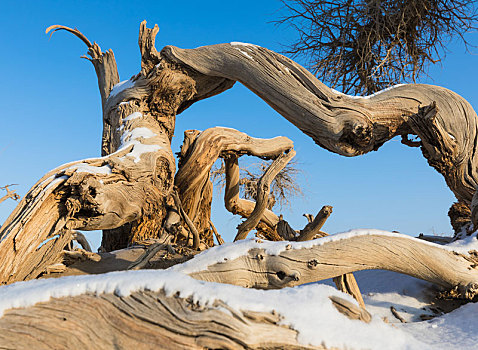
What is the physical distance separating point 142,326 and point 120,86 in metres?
5.11

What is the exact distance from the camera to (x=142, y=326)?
2.11 meters

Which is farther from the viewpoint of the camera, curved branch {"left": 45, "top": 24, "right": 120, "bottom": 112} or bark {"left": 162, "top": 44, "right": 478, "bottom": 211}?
curved branch {"left": 45, "top": 24, "right": 120, "bottom": 112}

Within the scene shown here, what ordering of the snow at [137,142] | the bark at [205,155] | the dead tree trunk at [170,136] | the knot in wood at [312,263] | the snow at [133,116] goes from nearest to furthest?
the knot in wood at [312,263], the dead tree trunk at [170,136], the snow at [137,142], the snow at [133,116], the bark at [205,155]

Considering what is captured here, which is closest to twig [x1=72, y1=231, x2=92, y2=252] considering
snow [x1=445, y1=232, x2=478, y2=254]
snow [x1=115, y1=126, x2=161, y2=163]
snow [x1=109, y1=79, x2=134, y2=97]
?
snow [x1=115, y1=126, x2=161, y2=163]

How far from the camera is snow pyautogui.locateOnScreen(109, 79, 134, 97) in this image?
627 centimetres

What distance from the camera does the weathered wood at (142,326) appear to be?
6.68 ft

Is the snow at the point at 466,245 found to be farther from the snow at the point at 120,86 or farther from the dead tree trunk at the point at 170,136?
the snow at the point at 120,86

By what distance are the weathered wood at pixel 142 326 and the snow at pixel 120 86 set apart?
4.57 metres

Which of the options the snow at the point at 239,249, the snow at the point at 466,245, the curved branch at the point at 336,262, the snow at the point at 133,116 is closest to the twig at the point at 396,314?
the curved branch at the point at 336,262

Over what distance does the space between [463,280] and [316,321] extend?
2.79 m

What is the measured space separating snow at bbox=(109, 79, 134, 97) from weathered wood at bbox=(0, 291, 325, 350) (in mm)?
4572

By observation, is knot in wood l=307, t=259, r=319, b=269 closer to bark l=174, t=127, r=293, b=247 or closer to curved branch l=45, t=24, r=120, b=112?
bark l=174, t=127, r=293, b=247

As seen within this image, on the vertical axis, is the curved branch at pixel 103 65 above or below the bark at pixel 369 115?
→ above

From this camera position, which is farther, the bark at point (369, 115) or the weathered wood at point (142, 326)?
the bark at point (369, 115)
